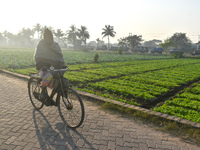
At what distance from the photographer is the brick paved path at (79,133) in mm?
3350

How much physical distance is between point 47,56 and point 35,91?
1238 mm

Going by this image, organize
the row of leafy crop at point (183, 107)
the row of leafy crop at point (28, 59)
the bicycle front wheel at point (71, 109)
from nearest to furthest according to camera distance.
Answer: the bicycle front wheel at point (71, 109), the row of leafy crop at point (183, 107), the row of leafy crop at point (28, 59)

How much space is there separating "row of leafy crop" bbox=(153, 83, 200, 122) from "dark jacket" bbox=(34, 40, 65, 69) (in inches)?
118

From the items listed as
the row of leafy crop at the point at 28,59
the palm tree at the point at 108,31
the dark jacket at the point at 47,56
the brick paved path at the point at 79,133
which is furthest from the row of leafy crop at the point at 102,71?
the palm tree at the point at 108,31

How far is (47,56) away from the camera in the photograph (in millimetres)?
4285

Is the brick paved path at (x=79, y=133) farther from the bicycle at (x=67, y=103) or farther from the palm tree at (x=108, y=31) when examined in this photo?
the palm tree at (x=108, y=31)

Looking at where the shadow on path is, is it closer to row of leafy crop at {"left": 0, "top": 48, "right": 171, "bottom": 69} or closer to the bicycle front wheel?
the bicycle front wheel

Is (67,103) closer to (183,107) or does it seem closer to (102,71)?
(183,107)

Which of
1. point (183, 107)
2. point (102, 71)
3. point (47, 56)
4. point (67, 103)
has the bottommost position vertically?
point (183, 107)

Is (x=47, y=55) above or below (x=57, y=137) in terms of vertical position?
above

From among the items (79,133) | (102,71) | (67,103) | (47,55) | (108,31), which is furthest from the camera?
(108,31)

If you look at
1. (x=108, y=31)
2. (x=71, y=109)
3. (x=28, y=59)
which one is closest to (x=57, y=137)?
(x=71, y=109)

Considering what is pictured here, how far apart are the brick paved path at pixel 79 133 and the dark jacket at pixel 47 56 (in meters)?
1.36

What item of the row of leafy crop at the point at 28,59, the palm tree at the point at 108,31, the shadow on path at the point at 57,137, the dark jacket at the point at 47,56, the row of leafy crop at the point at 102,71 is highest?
the palm tree at the point at 108,31
